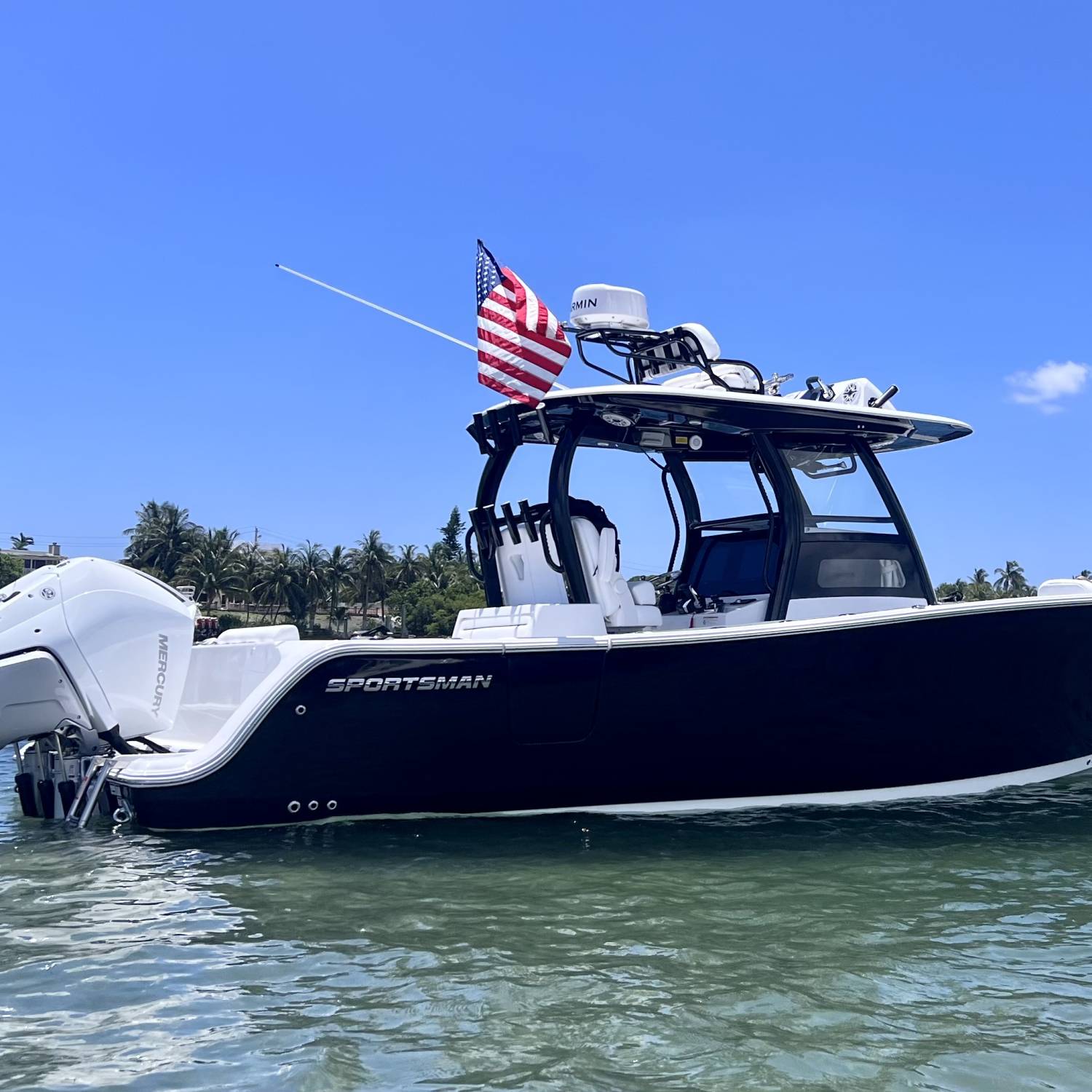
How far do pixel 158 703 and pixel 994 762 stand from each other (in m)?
5.63

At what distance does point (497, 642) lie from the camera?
6.71 meters

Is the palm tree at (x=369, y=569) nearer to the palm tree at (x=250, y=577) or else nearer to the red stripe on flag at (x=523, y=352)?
the palm tree at (x=250, y=577)

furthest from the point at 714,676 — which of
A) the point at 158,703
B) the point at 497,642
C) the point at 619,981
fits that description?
the point at 158,703

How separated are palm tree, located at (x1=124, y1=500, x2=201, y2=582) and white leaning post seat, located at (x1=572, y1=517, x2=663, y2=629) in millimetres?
64160

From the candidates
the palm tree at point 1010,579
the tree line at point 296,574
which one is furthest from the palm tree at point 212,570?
the palm tree at point 1010,579

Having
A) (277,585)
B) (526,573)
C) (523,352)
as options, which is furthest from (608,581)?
(277,585)

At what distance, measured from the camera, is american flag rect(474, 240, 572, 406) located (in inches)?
296

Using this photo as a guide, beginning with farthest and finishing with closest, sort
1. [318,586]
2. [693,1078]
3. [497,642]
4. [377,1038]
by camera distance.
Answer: [318,586], [497,642], [377,1038], [693,1078]

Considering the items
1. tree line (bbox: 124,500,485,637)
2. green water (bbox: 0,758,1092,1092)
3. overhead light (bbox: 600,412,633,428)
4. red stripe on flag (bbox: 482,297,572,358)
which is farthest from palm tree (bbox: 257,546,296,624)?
green water (bbox: 0,758,1092,1092)

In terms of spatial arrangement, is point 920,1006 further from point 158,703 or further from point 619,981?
point 158,703

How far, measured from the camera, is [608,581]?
25.8 ft

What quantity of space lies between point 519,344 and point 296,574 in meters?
62.0

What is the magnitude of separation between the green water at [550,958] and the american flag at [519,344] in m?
2.90

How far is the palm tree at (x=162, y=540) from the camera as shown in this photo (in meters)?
69.8
